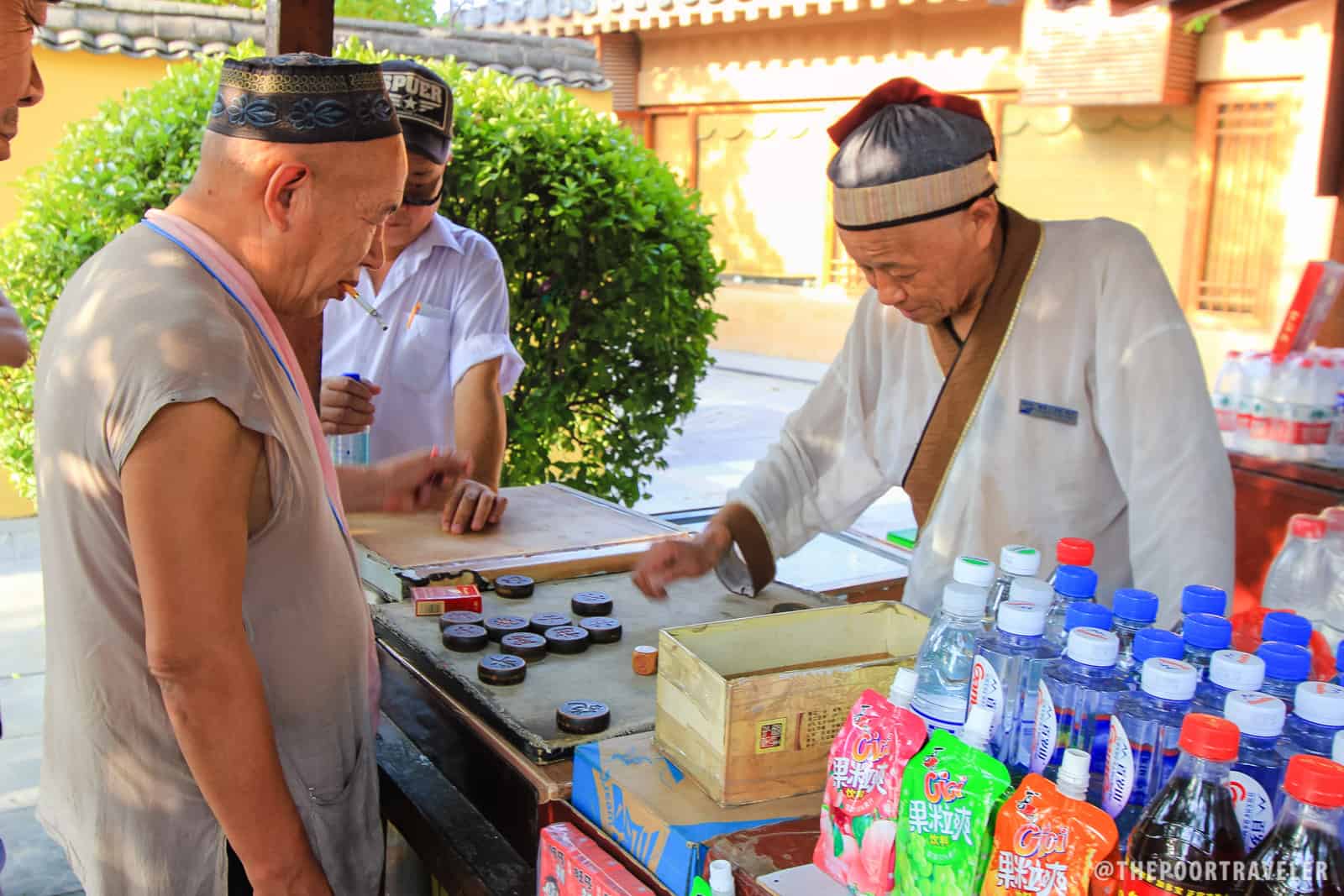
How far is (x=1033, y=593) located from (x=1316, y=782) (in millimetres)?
362

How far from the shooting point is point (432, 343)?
2.94 m

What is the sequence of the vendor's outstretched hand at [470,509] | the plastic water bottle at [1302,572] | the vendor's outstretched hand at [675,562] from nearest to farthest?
the vendor's outstretched hand at [675,562] → the plastic water bottle at [1302,572] → the vendor's outstretched hand at [470,509]

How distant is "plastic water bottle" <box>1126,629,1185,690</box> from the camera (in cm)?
106

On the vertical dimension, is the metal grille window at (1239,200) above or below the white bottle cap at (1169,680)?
above

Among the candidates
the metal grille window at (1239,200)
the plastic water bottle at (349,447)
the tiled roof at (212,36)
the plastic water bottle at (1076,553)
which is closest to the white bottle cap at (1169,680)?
the plastic water bottle at (1076,553)

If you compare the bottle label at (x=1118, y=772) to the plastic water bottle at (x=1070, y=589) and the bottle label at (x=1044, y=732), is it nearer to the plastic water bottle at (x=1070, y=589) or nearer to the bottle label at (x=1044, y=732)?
the bottle label at (x=1044, y=732)

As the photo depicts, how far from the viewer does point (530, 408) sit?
4496mm

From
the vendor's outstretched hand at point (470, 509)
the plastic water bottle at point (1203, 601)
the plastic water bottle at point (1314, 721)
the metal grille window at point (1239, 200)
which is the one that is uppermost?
the metal grille window at point (1239, 200)

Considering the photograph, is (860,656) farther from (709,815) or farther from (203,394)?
(203,394)

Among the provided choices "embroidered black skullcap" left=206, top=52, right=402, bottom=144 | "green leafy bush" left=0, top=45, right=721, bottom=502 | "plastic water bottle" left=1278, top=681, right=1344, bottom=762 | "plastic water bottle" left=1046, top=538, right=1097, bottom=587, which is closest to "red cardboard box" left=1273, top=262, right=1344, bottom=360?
"green leafy bush" left=0, top=45, right=721, bottom=502

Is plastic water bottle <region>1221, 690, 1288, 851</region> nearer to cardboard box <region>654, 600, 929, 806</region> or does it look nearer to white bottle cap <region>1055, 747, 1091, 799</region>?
white bottle cap <region>1055, 747, 1091, 799</region>

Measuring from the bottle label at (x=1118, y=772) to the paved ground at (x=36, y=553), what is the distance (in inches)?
111

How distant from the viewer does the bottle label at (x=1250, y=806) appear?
964 mm

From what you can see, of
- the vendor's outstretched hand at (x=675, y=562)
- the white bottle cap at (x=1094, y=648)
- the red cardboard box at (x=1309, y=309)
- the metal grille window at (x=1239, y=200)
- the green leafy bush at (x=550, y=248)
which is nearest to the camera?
the white bottle cap at (x=1094, y=648)
